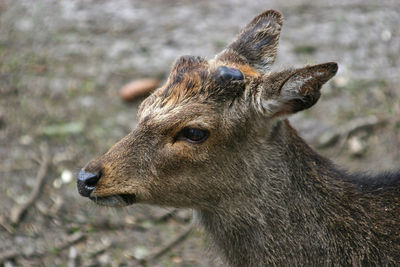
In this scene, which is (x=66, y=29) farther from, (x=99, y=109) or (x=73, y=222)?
(x=73, y=222)

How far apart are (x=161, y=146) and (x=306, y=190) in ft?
3.74

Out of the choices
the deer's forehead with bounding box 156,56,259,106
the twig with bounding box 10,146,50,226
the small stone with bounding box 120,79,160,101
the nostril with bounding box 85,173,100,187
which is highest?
the deer's forehead with bounding box 156,56,259,106

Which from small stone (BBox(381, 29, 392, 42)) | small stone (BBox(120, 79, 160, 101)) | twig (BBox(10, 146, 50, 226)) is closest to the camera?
twig (BBox(10, 146, 50, 226))

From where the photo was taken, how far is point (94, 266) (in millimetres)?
6109

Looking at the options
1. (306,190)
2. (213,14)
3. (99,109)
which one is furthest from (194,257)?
(213,14)

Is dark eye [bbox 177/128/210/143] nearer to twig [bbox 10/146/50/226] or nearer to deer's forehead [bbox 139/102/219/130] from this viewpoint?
deer's forehead [bbox 139/102/219/130]

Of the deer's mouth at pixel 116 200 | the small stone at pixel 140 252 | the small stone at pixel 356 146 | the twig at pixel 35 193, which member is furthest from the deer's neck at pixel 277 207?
the small stone at pixel 356 146

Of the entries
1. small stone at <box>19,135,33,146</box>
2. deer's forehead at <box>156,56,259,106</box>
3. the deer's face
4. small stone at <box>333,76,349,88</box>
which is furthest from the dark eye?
small stone at <box>333,76,349,88</box>

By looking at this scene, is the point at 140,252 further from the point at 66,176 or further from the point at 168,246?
the point at 66,176

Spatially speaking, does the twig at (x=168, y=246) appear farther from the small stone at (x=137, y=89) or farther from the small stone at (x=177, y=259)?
the small stone at (x=137, y=89)

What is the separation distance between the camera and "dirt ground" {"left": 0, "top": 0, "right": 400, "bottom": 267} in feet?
21.2

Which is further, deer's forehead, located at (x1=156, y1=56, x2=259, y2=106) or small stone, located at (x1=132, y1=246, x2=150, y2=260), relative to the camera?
small stone, located at (x1=132, y1=246, x2=150, y2=260)

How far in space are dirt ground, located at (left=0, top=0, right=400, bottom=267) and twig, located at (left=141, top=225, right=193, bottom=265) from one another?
2 centimetres

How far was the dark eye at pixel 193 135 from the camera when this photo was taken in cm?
430
